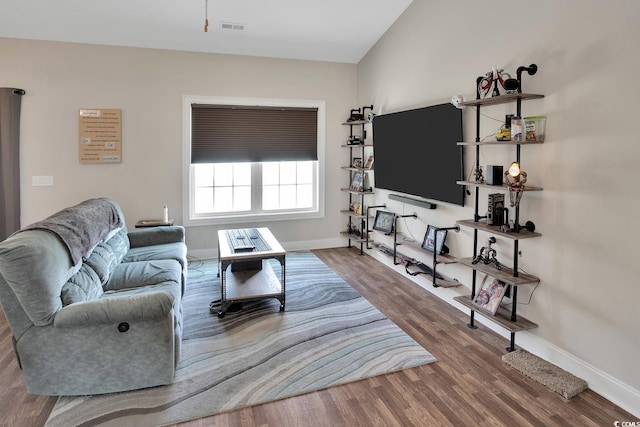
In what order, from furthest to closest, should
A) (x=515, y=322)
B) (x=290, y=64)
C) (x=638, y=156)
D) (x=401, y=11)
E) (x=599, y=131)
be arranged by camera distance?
1. (x=290, y=64)
2. (x=401, y=11)
3. (x=515, y=322)
4. (x=599, y=131)
5. (x=638, y=156)

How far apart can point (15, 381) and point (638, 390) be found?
3782 mm

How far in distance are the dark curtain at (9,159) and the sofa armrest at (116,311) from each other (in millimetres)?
3034

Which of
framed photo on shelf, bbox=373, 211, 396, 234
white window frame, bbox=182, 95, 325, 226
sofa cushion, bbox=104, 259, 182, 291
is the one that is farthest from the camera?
white window frame, bbox=182, 95, 325, 226

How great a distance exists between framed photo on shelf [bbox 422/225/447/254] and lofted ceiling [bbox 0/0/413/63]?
2584 millimetres

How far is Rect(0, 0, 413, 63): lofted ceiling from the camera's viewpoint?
406 centimetres

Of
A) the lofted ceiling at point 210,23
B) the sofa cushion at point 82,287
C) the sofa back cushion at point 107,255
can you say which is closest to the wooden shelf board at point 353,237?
the lofted ceiling at point 210,23

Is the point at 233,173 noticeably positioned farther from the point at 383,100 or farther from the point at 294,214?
the point at 383,100

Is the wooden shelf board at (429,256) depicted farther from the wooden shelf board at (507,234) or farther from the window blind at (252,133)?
the window blind at (252,133)

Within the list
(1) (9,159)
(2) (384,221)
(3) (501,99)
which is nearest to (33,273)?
(1) (9,159)

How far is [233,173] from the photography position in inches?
215

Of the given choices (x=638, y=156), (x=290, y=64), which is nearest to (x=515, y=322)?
(x=638, y=156)

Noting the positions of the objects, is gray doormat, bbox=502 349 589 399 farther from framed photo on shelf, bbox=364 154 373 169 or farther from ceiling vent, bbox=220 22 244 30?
ceiling vent, bbox=220 22 244 30

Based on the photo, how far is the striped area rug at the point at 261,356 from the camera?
7.45 feet

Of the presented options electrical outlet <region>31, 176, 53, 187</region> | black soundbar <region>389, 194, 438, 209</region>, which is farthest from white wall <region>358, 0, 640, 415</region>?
electrical outlet <region>31, 176, 53, 187</region>
